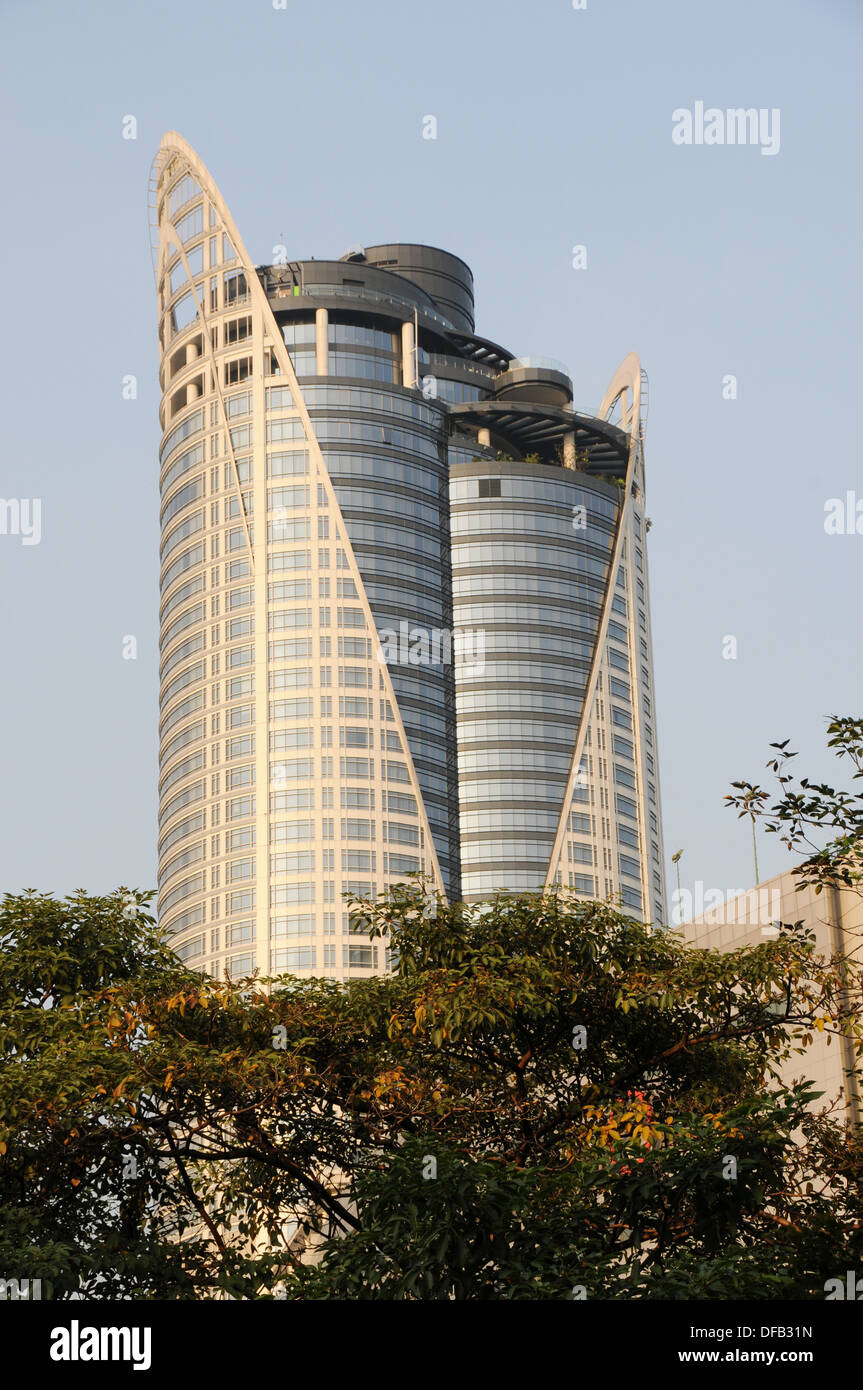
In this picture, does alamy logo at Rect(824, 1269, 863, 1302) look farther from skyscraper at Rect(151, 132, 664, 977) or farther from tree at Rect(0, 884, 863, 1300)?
skyscraper at Rect(151, 132, 664, 977)

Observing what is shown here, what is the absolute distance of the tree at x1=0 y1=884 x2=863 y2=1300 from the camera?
64.6ft

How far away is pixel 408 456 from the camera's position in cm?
18062

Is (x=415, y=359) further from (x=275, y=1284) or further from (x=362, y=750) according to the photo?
(x=275, y=1284)

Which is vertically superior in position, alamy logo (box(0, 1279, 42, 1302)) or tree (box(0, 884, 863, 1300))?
tree (box(0, 884, 863, 1300))

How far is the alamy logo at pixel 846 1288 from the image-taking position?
18328mm

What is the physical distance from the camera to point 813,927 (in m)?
46.5

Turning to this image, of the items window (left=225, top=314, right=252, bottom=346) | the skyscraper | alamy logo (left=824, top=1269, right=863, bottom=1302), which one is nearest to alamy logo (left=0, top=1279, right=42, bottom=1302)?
alamy logo (left=824, top=1269, right=863, bottom=1302)

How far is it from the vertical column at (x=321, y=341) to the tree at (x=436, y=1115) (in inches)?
6091

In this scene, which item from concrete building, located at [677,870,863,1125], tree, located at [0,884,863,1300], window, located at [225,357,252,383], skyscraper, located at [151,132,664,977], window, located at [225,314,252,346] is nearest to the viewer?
tree, located at [0,884,863,1300]

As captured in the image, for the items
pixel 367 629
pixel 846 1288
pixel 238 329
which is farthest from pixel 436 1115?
pixel 238 329

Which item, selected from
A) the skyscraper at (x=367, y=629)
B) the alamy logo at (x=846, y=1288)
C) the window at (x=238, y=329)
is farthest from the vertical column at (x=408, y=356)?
the alamy logo at (x=846, y=1288)
